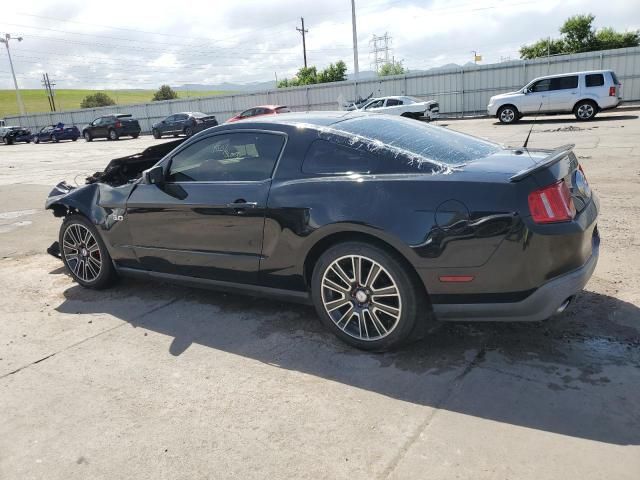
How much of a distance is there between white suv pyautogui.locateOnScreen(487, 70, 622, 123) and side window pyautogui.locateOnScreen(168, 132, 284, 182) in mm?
17640

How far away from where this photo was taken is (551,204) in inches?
118

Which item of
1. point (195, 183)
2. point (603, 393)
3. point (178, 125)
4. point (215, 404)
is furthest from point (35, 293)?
point (178, 125)

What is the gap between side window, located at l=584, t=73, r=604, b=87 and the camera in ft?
64.1

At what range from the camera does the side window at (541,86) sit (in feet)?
67.4

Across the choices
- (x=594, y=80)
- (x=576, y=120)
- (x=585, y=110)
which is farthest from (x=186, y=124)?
(x=594, y=80)

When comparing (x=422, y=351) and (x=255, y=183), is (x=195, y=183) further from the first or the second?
(x=422, y=351)

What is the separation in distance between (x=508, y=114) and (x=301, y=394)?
68.5ft

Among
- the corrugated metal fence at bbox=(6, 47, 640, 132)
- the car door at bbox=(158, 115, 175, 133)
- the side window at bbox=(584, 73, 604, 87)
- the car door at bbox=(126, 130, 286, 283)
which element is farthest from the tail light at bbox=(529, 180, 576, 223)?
the car door at bbox=(158, 115, 175, 133)

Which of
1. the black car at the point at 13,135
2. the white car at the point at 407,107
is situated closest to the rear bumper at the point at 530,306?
the white car at the point at 407,107

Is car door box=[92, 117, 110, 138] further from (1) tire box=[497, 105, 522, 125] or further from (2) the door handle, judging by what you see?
(2) the door handle

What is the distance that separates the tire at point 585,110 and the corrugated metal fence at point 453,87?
7416 mm

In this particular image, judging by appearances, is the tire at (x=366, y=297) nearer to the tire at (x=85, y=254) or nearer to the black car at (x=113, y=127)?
the tire at (x=85, y=254)

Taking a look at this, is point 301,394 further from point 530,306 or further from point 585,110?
point 585,110

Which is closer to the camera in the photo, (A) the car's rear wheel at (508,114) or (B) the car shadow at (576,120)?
(B) the car shadow at (576,120)
